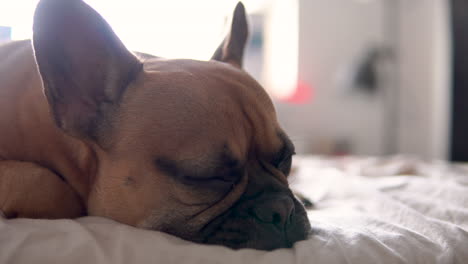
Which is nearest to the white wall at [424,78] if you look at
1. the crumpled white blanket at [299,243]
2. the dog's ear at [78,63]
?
the crumpled white blanket at [299,243]

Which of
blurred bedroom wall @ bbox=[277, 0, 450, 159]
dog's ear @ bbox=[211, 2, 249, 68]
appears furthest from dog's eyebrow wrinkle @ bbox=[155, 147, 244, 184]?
blurred bedroom wall @ bbox=[277, 0, 450, 159]

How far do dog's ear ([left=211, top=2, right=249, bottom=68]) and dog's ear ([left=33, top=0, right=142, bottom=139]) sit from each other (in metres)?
0.46

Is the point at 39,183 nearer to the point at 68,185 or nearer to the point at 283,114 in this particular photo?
the point at 68,185

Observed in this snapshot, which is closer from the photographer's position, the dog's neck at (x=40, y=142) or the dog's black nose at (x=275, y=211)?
the dog's black nose at (x=275, y=211)

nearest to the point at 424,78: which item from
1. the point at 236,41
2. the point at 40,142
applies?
the point at 236,41

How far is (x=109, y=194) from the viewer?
1001mm

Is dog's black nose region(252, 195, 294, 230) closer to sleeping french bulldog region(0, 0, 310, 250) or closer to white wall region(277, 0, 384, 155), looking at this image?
A: sleeping french bulldog region(0, 0, 310, 250)

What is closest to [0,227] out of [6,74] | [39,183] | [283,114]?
[39,183]

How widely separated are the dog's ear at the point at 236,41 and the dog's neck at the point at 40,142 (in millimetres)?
588

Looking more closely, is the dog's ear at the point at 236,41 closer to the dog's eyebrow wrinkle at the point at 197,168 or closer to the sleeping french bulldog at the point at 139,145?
the sleeping french bulldog at the point at 139,145

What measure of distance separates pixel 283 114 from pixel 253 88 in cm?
386

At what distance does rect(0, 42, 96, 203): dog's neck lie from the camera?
108 centimetres

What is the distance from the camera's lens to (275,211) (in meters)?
0.94

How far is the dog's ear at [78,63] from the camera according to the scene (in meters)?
0.96
